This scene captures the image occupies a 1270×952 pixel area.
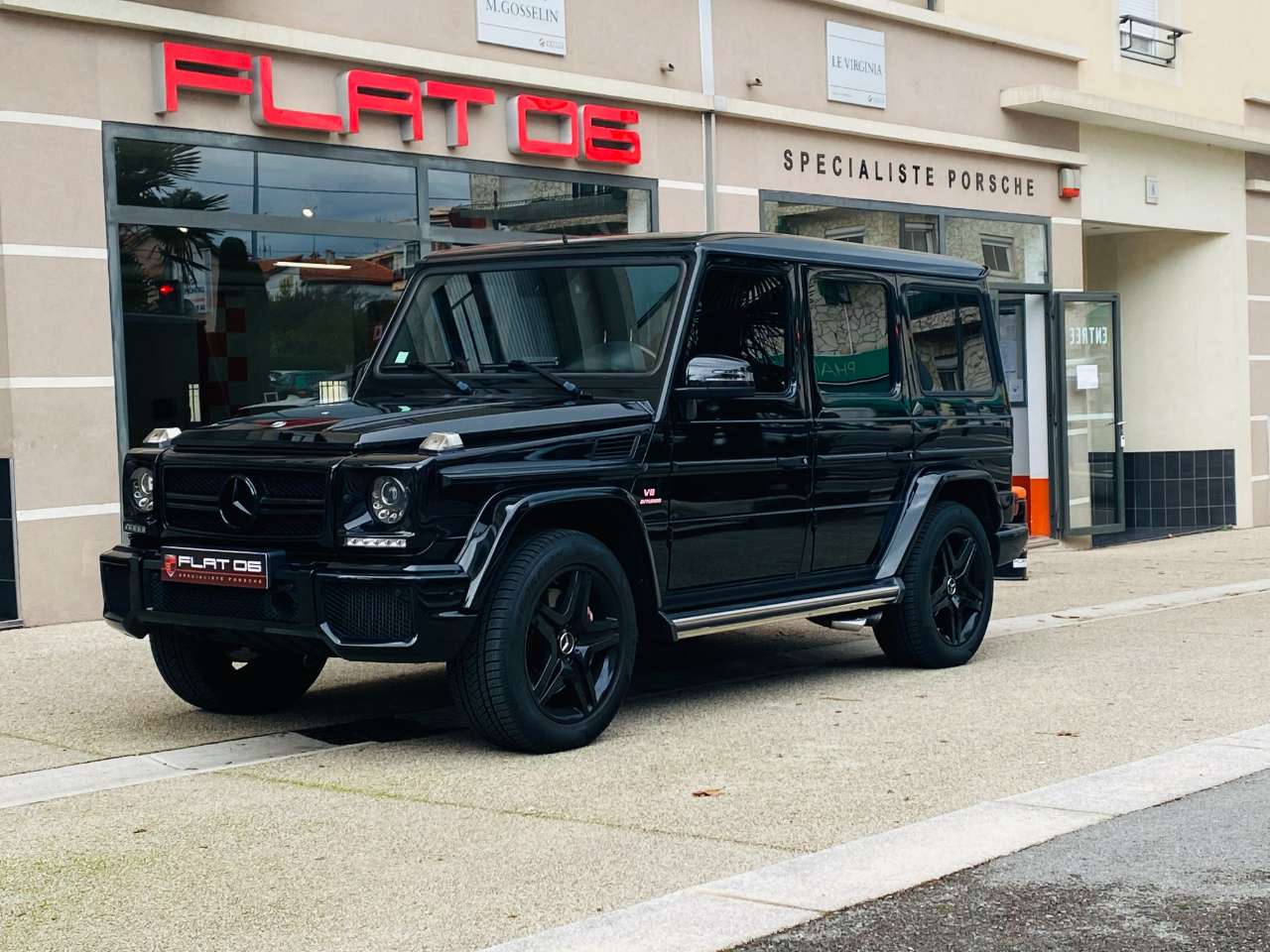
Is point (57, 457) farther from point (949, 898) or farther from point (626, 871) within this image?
point (949, 898)

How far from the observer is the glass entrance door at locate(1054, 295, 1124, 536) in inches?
647

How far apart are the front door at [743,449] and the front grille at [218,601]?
5.29ft

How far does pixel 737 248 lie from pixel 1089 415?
33.4 ft

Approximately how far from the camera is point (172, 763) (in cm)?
635

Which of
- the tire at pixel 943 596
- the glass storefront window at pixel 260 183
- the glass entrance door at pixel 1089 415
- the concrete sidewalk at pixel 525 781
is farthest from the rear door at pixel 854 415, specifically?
the glass entrance door at pixel 1089 415

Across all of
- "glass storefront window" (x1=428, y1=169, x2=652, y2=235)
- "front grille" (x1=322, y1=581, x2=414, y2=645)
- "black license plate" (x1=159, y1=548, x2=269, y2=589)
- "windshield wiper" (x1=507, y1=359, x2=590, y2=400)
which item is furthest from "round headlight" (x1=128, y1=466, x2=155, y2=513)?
"glass storefront window" (x1=428, y1=169, x2=652, y2=235)

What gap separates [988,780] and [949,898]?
4.88 ft

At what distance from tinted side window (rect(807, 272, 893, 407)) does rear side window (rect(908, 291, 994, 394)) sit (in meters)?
0.29

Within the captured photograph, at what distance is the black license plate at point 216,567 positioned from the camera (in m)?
6.07

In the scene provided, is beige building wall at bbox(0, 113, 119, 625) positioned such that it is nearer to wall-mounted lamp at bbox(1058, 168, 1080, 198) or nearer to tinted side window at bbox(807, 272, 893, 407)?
tinted side window at bbox(807, 272, 893, 407)

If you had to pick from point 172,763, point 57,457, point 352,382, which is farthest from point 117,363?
point 172,763

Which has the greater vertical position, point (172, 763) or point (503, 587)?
point (503, 587)

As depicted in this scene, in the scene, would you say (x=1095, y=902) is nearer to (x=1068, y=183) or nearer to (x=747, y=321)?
(x=747, y=321)

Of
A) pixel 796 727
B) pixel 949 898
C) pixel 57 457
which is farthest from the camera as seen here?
pixel 57 457
